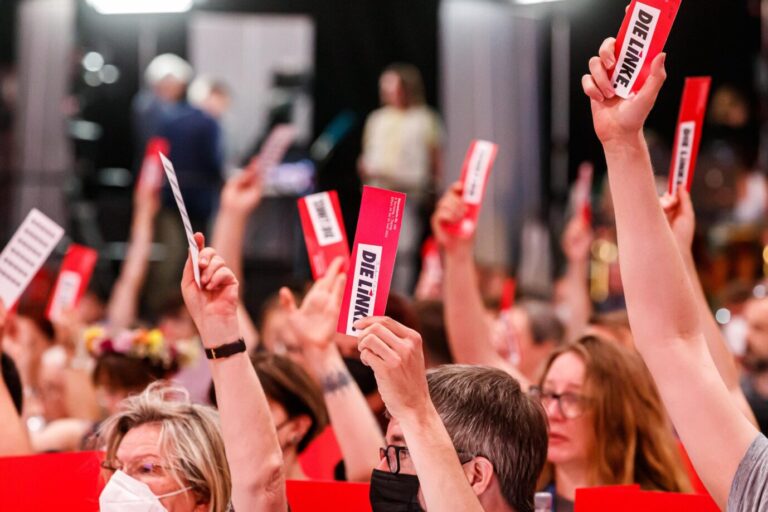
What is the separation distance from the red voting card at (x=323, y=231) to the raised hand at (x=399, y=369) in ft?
4.03

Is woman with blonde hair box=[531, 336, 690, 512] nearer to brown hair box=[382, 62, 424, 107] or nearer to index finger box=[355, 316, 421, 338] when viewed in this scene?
index finger box=[355, 316, 421, 338]

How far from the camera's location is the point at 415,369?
225 centimetres

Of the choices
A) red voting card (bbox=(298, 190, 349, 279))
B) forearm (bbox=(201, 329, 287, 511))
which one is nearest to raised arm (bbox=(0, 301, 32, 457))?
red voting card (bbox=(298, 190, 349, 279))

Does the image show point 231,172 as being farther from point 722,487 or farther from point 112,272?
point 722,487

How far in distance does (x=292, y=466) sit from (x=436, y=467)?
1.41 metres

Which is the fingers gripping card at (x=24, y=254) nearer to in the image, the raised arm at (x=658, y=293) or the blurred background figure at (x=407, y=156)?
the raised arm at (x=658, y=293)

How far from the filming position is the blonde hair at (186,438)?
288 cm

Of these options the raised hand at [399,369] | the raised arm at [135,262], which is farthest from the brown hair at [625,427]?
the raised arm at [135,262]

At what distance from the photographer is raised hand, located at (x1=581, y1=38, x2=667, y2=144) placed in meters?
2.28

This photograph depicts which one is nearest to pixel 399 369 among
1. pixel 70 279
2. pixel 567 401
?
pixel 567 401

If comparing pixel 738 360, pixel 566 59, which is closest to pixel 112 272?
pixel 566 59

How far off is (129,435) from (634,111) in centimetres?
148

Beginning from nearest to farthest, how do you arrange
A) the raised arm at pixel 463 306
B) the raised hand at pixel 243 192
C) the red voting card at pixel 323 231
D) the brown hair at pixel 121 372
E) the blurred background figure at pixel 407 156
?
the red voting card at pixel 323 231 < the raised arm at pixel 463 306 < the brown hair at pixel 121 372 < the raised hand at pixel 243 192 < the blurred background figure at pixel 407 156

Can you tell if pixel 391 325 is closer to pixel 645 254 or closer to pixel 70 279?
pixel 645 254
